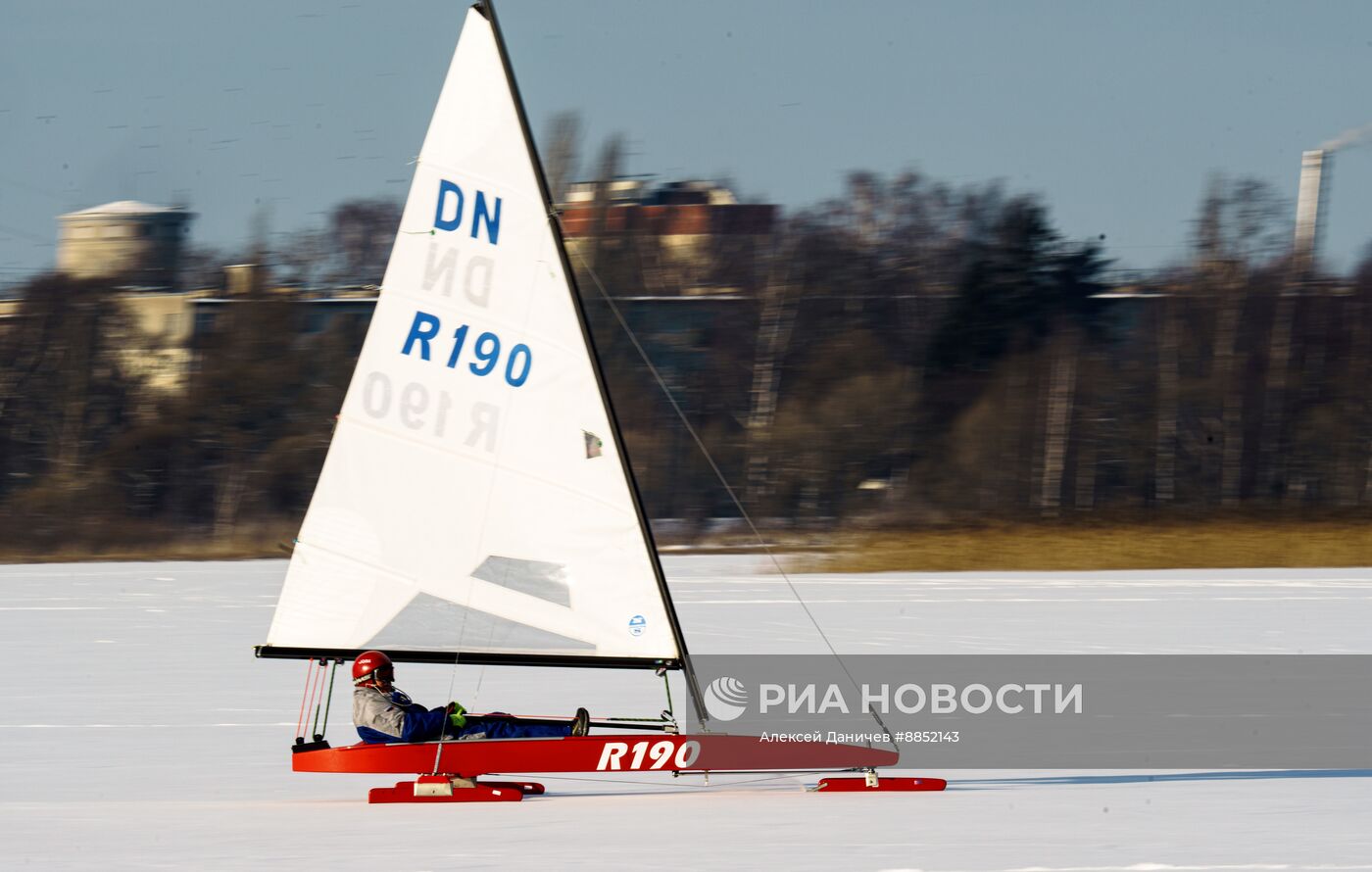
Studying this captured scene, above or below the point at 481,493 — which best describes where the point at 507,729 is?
below

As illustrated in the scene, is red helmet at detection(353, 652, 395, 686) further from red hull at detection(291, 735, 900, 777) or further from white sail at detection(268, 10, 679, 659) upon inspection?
red hull at detection(291, 735, 900, 777)

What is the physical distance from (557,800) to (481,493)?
4.66 ft

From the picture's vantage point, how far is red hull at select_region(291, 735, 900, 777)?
299 inches

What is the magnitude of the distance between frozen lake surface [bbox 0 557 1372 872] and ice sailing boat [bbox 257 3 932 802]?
0.37m

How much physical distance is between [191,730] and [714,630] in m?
6.46

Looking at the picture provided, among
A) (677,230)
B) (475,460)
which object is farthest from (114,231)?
(475,460)

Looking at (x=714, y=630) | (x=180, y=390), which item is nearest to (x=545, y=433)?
(x=714, y=630)

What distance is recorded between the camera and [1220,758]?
29.7ft

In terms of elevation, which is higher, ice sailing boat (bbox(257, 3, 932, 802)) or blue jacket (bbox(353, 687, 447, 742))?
ice sailing boat (bbox(257, 3, 932, 802))

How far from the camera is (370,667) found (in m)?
7.63

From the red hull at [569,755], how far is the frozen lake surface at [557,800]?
189 mm

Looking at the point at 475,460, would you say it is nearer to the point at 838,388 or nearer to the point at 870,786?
the point at 870,786

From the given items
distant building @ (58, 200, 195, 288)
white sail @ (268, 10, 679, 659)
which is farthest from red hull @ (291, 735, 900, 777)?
distant building @ (58, 200, 195, 288)

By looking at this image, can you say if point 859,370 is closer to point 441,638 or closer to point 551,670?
point 551,670
